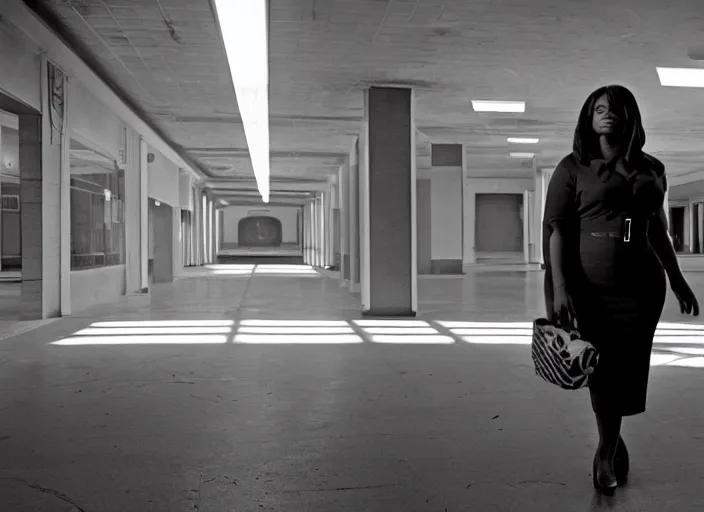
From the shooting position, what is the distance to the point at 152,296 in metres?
14.8

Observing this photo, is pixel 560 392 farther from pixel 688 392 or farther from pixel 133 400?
pixel 133 400

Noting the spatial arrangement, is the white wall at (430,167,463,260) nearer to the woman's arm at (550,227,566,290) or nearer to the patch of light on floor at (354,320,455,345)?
the patch of light on floor at (354,320,455,345)

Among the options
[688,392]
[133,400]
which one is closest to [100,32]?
[133,400]

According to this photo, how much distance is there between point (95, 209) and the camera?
41.9ft

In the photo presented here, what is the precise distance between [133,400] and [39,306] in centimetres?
592

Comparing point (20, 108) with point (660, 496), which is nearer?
point (660, 496)

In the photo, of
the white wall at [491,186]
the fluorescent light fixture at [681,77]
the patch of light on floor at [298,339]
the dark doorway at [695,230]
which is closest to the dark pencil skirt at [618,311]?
the patch of light on floor at [298,339]

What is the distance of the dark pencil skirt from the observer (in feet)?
10.0

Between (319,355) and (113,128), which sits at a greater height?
(113,128)

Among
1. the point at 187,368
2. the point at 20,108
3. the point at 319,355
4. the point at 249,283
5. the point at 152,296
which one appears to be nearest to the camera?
the point at 187,368

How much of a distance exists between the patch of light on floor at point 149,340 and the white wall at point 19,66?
3.23 metres

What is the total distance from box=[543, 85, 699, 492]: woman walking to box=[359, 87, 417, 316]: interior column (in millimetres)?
7556

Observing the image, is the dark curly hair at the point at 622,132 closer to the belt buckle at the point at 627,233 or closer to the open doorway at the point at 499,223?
the belt buckle at the point at 627,233

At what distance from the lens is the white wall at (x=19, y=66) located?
27.3 feet
